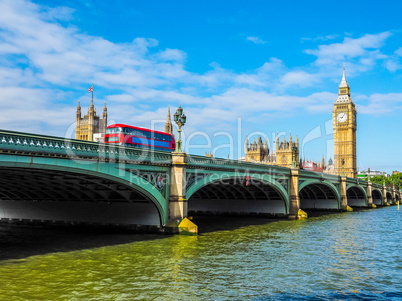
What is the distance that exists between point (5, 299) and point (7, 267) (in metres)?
5.64

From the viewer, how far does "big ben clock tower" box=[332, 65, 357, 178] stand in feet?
540

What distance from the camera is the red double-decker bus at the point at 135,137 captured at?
3706 cm

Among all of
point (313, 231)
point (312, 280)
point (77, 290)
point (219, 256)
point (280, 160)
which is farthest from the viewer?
point (280, 160)

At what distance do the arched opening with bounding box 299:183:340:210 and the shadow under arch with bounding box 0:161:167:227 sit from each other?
42320mm

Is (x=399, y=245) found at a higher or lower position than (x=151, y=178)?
lower

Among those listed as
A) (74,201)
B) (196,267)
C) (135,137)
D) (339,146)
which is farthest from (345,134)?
(196,267)

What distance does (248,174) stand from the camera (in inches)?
1590

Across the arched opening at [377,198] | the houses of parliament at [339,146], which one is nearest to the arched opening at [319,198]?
the arched opening at [377,198]

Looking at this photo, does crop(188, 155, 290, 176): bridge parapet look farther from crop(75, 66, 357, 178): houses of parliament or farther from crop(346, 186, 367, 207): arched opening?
crop(75, 66, 357, 178): houses of parliament

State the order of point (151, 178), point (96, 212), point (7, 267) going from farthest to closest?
1. point (96, 212)
2. point (151, 178)
3. point (7, 267)

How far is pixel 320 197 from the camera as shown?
2862 inches

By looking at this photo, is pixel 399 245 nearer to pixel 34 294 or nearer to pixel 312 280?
pixel 312 280

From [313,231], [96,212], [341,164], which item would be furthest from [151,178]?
[341,164]

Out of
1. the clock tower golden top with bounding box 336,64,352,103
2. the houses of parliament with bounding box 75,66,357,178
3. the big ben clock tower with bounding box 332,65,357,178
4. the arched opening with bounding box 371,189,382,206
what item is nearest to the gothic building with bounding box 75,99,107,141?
the houses of parliament with bounding box 75,66,357,178
